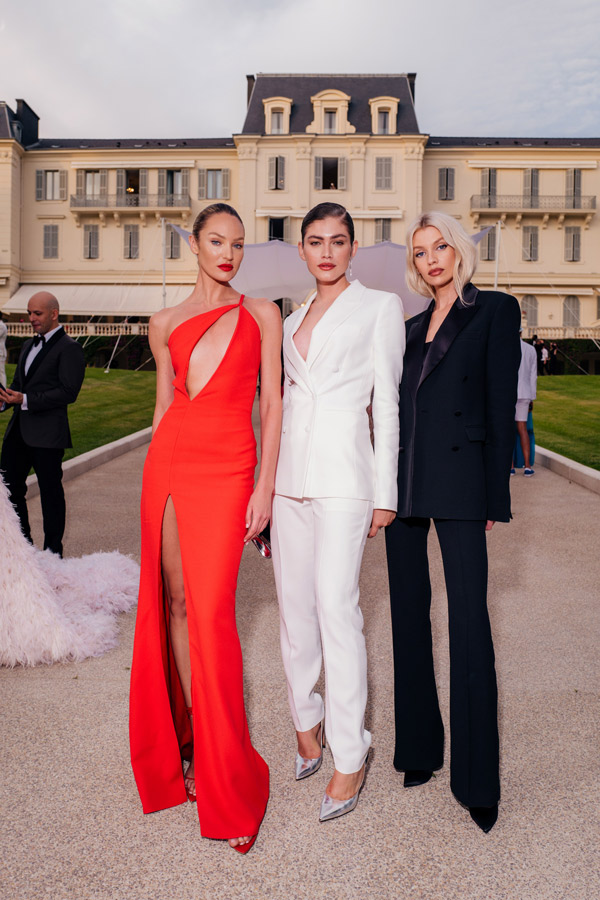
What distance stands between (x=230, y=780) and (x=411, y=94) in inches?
1803

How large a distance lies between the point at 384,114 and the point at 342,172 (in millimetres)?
4078

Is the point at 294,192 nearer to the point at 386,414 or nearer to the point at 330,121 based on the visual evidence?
the point at 330,121

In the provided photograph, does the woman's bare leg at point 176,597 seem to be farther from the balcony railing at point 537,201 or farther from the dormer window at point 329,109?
the balcony railing at point 537,201

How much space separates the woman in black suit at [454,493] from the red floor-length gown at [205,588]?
60cm

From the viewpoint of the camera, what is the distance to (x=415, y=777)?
2.88 metres

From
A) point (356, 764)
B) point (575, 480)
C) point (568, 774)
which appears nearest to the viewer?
point (356, 764)

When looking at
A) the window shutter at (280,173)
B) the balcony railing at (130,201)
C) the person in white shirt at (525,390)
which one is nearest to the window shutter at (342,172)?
the window shutter at (280,173)

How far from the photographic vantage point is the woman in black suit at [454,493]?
265cm

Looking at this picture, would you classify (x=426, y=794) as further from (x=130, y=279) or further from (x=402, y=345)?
(x=130, y=279)

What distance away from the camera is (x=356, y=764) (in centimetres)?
269

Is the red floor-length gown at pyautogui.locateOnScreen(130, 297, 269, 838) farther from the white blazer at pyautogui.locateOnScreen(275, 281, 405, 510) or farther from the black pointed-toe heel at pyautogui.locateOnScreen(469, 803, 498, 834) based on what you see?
the black pointed-toe heel at pyautogui.locateOnScreen(469, 803, 498, 834)

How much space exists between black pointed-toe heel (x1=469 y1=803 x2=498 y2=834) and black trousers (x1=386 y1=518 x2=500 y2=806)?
0.04 meters

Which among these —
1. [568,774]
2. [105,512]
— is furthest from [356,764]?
[105,512]

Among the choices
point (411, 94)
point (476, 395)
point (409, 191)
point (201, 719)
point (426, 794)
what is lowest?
point (426, 794)
